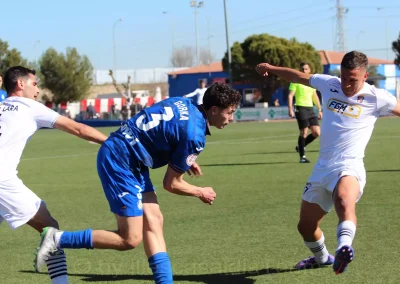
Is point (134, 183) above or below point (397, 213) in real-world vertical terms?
above

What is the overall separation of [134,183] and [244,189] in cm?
732

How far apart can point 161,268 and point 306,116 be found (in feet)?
38.7

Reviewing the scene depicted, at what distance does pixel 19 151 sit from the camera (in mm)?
6641

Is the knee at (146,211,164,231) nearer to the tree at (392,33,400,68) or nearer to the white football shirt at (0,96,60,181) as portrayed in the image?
the white football shirt at (0,96,60,181)

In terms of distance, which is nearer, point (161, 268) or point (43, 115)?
point (161, 268)

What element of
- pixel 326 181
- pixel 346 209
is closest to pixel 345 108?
pixel 326 181

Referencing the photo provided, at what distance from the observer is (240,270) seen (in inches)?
296

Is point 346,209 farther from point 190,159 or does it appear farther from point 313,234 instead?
point 190,159

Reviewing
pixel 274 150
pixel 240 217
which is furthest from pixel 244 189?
pixel 274 150

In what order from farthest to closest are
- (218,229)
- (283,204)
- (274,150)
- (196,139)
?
1. (274,150)
2. (283,204)
3. (218,229)
4. (196,139)

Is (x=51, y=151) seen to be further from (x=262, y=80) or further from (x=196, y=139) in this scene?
(x=262, y=80)

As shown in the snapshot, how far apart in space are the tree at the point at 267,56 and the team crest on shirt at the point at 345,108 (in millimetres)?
59439

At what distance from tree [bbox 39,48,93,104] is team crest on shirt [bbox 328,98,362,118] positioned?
75.0 m

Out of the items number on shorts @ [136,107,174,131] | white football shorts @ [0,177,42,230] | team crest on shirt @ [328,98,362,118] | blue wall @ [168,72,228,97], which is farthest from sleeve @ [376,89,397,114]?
blue wall @ [168,72,228,97]
